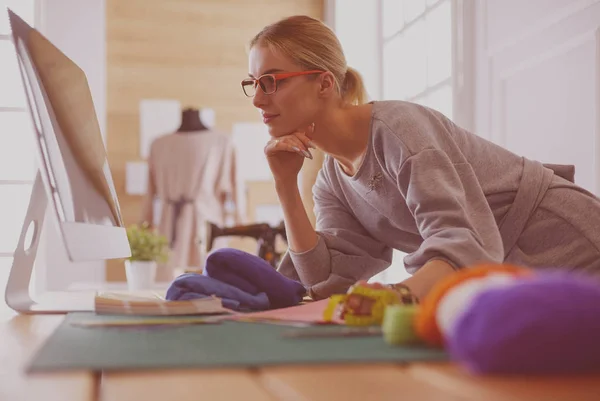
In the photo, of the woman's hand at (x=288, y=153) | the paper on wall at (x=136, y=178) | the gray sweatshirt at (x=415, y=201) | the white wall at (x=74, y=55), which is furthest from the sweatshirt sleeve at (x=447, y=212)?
the paper on wall at (x=136, y=178)

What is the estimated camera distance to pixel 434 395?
0.41 metres

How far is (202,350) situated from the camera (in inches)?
23.3

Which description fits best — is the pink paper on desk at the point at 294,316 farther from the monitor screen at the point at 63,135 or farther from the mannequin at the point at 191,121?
the mannequin at the point at 191,121

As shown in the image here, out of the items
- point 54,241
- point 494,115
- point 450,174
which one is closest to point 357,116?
point 450,174

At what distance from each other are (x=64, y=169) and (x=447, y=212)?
1.78 ft

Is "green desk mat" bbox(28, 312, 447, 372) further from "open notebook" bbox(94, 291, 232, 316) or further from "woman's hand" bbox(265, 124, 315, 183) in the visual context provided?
"woman's hand" bbox(265, 124, 315, 183)

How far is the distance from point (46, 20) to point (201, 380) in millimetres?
4870

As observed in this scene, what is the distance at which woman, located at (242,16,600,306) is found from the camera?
50.5 inches

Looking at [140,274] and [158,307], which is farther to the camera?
[140,274]

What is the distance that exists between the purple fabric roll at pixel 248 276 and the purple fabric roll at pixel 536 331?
695 mm

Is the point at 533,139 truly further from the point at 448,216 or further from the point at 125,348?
the point at 125,348

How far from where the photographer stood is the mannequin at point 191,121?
484 cm

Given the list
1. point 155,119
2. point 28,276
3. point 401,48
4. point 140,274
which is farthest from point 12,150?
point 28,276

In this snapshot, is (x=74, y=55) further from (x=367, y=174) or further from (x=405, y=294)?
(x=405, y=294)
